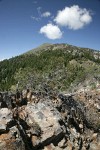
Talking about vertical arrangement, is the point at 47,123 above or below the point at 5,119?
below

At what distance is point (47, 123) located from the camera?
2556cm

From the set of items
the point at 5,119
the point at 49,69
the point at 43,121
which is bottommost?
the point at 43,121

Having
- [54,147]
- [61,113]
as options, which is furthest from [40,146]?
[61,113]

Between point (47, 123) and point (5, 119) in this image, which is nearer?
point (5, 119)

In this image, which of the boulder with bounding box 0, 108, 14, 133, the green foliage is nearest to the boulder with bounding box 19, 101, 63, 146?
the boulder with bounding box 0, 108, 14, 133

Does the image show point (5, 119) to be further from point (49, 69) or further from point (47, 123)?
point (49, 69)

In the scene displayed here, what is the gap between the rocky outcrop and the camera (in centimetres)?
2212

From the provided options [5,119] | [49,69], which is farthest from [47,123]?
[49,69]

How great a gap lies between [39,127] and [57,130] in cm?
188

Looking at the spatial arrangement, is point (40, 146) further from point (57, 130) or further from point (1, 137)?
point (1, 137)

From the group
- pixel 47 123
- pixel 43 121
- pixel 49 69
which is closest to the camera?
pixel 47 123

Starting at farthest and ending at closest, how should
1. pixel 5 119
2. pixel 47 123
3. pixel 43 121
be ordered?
1. pixel 43 121
2. pixel 47 123
3. pixel 5 119

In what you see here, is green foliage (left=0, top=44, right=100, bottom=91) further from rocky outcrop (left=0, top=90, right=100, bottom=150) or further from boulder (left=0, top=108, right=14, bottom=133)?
boulder (left=0, top=108, right=14, bottom=133)

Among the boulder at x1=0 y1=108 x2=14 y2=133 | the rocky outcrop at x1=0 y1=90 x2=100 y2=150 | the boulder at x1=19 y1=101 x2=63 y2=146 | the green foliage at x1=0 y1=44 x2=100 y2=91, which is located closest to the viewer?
the boulder at x1=0 y1=108 x2=14 y2=133
